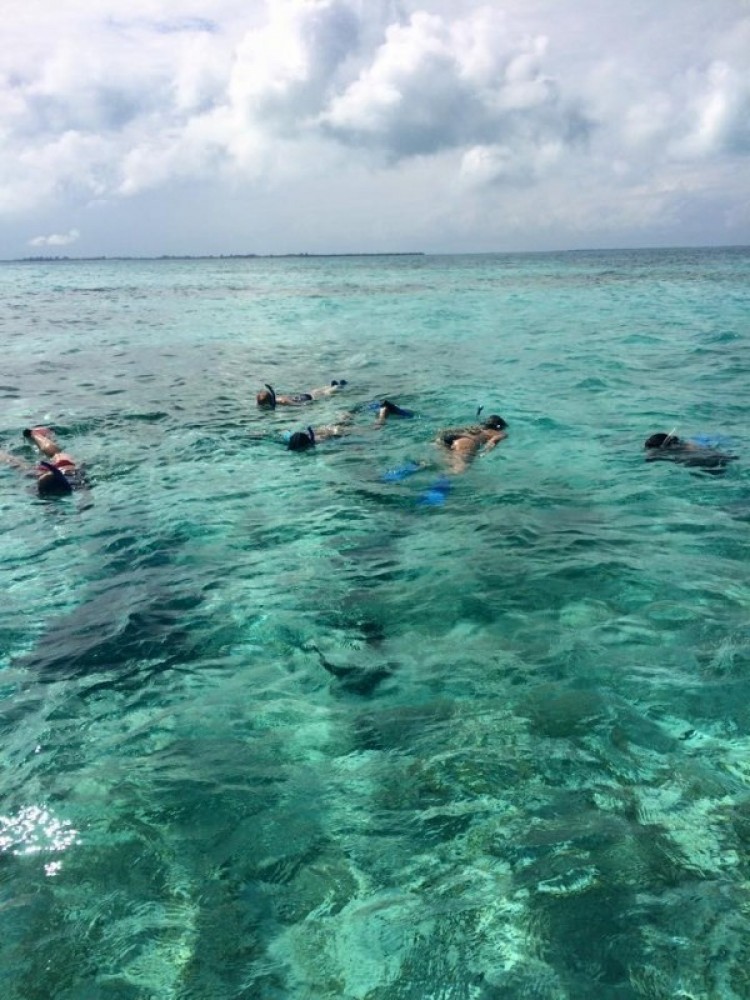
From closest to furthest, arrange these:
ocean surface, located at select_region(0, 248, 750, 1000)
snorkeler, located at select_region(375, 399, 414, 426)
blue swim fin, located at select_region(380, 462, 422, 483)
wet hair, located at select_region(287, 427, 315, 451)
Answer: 1. ocean surface, located at select_region(0, 248, 750, 1000)
2. blue swim fin, located at select_region(380, 462, 422, 483)
3. wet hair, located at select_region(287, 427, 315, 451)
4. snorkeler, located at select_region(375, 399, 414, 426)

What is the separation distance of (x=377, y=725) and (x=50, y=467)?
8.34m

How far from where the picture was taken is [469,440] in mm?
13031

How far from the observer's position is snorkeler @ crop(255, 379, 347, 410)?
57.0 ft

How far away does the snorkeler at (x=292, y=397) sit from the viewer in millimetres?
17359

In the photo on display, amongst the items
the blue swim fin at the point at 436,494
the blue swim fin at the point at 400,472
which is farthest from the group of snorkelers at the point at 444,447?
the blue swim fin at the point at 436,494

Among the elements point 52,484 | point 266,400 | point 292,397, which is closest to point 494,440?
point 266,400

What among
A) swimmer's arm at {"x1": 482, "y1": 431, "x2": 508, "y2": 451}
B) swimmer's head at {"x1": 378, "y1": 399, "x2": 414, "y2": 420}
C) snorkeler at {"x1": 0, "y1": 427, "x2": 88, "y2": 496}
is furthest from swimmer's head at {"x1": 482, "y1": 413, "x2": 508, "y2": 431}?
snorkeler at {"x1": 0, "y1": 427, "x2": 88, "y2": 496}

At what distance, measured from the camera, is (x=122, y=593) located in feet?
26.6

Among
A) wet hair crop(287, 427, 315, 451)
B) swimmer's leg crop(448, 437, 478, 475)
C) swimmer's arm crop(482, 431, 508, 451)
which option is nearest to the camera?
swimmer's leg crop(448, 437, 478, 475)

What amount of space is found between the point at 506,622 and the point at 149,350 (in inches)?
956

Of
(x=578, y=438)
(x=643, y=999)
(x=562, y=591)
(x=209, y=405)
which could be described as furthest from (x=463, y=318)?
(x=643, y=999)

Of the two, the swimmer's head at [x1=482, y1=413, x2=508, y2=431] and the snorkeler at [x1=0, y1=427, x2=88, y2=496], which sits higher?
the swimmer's head at [x1=482, y1=413, x2=508, y2=431]

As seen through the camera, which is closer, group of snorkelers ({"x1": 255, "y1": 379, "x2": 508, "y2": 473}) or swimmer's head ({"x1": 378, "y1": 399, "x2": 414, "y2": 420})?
group of snorkelers ({"x1": 255, "y1": 379, "x2": 508, "y2": 473})

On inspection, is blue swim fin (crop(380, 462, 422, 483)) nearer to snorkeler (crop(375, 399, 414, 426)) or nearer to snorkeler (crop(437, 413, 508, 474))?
snorkeler (crop(437, 413, 508, 474))
